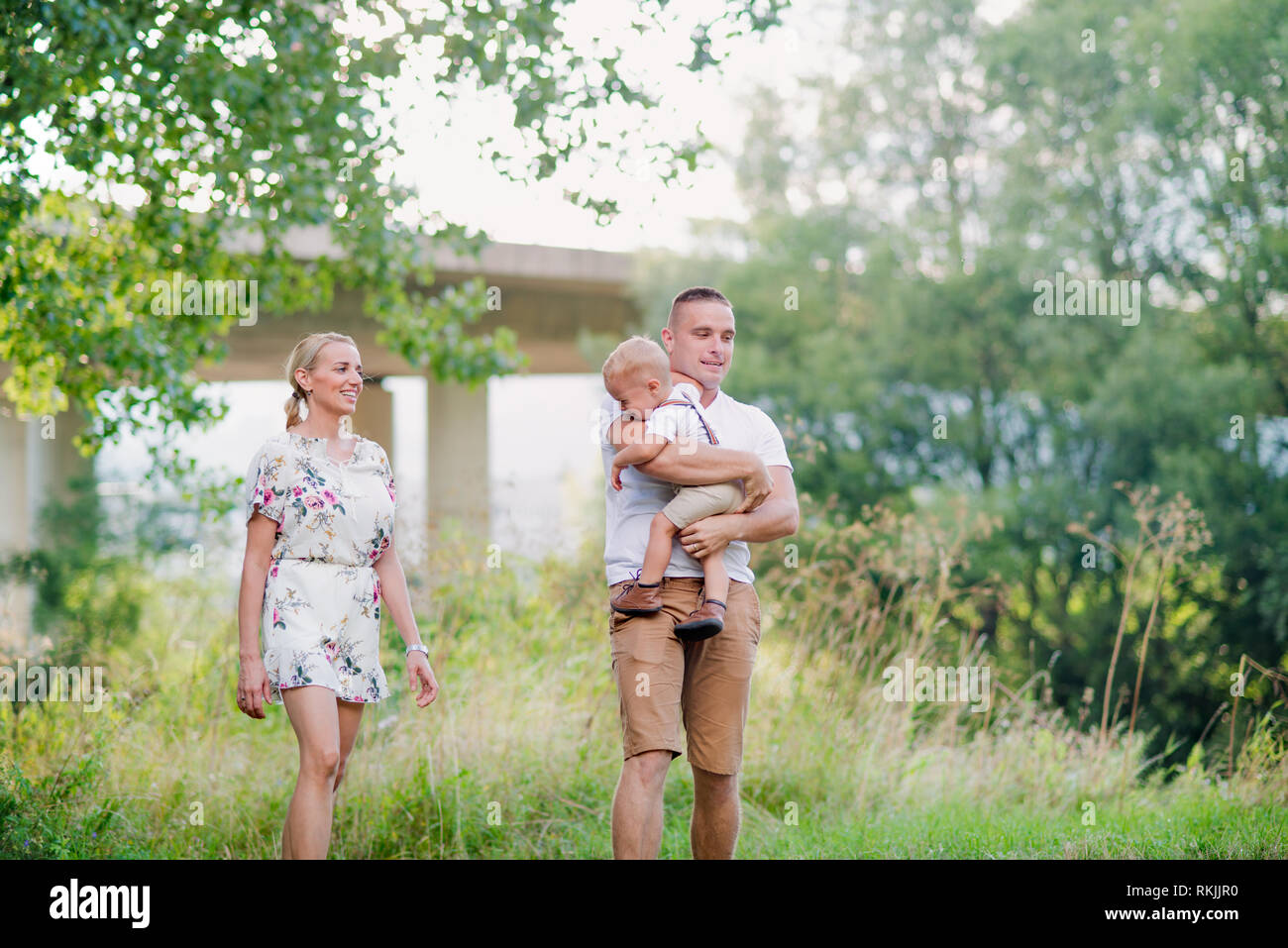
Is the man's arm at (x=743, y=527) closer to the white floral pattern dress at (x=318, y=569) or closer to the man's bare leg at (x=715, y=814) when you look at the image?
the man's bare leg at (x=715, y=814)

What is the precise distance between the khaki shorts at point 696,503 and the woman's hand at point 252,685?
1316 mm

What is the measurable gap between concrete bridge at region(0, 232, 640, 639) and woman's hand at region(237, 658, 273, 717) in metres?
13.2

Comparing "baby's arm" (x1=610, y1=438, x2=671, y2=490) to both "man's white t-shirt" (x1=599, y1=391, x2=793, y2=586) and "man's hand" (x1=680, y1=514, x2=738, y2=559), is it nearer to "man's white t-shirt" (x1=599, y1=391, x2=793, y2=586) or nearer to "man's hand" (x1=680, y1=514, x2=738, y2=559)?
"man's white t-shirt" (x1=599, y1=391, x2=793, y2=586)

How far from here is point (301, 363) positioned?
3824mm

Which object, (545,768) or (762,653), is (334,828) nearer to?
(545,768)

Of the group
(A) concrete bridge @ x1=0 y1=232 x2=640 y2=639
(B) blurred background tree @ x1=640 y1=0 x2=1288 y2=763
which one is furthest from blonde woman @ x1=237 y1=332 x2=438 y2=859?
(A) concrete bridge @ x1=0 y1=232 x2=640 y2=639

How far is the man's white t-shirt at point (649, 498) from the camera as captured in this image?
12.3 ft

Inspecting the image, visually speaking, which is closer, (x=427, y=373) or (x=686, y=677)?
(x=686, y=677)

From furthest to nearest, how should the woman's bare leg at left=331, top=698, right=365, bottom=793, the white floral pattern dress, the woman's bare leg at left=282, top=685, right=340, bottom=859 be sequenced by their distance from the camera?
1. the woman's bare leg at left=331, top=698, right=365, bottom=793
2. the white floral pattern dress
3. the woman's bare leg at left=282, top=685, right=340, bottom=859

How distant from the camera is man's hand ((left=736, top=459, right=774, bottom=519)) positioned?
12.2ft

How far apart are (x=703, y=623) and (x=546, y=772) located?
6.77 ft

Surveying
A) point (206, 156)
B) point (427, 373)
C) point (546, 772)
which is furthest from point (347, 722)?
point (427, 373)

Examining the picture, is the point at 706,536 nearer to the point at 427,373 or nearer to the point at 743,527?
the point at 743,527

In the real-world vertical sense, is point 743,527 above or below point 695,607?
above
